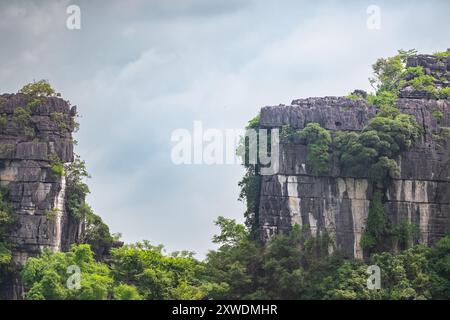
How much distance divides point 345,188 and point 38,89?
46.5 ft

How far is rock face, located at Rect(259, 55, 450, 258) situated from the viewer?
71375 millimetres

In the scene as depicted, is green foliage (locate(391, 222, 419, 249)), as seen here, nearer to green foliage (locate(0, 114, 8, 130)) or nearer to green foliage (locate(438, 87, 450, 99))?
green foliage (locate(438, 87, 450, 99))

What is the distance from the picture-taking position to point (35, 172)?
240ft

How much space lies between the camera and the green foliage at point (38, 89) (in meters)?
74.8

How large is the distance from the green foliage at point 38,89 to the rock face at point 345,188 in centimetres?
964

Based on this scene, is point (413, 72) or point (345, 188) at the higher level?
point (413, 72)

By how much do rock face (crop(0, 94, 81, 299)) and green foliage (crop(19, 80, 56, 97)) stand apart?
385mm

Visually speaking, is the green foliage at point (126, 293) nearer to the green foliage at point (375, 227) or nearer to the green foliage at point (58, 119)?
the green foliage at point (58, 119)

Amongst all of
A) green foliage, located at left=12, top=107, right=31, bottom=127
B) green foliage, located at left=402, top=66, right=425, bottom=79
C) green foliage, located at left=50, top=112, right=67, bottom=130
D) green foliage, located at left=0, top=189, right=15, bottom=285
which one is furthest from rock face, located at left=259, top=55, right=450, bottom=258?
green foliage, located at left=0, top=189, right=15, bottom=285

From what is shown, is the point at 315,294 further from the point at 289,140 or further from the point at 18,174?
the point at 18,174

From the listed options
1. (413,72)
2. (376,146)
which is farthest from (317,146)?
(413,72)

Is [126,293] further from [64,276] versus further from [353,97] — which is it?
[353,97]

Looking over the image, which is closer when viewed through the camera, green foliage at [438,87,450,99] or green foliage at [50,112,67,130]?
green foliage at [50,112,67,130]

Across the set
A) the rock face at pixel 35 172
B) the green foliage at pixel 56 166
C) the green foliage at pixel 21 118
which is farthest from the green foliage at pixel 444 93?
the green foliage at pixel 21 118
